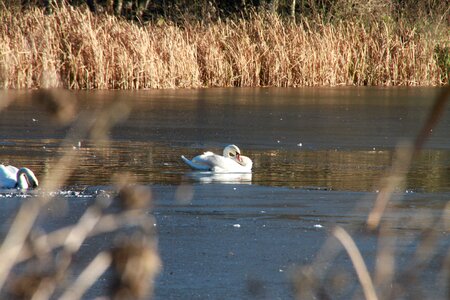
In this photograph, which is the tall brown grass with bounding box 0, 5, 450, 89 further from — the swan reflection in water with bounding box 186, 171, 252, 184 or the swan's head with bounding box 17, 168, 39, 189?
the swan's head with bounding box 17, 168, 39, 189

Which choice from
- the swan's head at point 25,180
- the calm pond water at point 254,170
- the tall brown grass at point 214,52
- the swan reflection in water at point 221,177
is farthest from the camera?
the tall brown grass at point 214,52

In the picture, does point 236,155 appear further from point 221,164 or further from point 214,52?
point 214,52

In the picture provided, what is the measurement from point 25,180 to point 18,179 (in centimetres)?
6

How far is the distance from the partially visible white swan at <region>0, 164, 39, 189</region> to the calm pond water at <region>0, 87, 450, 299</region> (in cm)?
35

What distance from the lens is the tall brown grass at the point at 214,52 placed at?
2061 cm

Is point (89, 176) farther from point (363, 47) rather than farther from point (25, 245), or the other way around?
point (363, 47)

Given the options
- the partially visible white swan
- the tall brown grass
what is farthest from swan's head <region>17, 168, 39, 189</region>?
the tall brown grass

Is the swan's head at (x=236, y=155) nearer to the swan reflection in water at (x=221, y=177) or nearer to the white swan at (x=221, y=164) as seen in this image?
the white swan at (x=221, y=164)

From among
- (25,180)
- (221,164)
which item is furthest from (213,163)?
(25,180)

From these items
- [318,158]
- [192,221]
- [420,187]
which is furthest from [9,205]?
[318,158]

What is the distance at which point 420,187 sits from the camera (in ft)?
29.0

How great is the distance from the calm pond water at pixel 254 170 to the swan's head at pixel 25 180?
341 millimetres

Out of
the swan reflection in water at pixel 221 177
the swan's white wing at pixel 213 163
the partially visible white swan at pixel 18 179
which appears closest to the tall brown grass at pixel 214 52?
the swan's white wing at pixel 213 163

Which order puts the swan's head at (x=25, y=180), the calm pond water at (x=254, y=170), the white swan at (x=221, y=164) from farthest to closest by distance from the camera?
the white swan at (x=221, y=164)
the swan's head at (x=25, y=180)
the calm pond water at (x=254, y=170)
